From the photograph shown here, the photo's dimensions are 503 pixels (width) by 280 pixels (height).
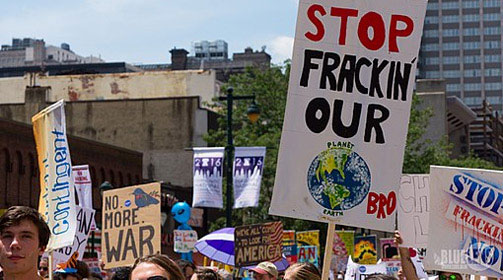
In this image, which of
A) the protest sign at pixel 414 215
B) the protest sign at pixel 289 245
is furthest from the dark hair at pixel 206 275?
the protest sign at pixel 289 245

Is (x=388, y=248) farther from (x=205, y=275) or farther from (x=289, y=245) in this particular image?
(x=205, y=275)

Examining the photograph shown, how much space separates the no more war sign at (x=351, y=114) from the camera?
793 centimetres

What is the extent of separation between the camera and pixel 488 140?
14012cm

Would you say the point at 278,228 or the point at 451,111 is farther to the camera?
the point at 451,111

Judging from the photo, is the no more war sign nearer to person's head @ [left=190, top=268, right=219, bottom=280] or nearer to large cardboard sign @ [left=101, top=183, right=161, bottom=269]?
person's head @ [left=190, top=268, right=219, bottom=280]

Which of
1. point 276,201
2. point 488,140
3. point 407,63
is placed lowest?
point 488,140

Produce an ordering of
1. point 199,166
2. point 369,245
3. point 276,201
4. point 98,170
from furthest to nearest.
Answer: point 98,170 → point 199,166 → point 369,245 → point 276,201

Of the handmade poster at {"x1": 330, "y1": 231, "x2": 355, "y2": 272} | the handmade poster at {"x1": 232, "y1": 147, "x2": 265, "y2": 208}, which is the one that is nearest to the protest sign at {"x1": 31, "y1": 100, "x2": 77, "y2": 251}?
the handmade poster at {"x1": 330, "y1": 231, "x2": 355, "y2": 272}

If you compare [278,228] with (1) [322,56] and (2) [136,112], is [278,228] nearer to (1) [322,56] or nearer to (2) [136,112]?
(1) [322,56]

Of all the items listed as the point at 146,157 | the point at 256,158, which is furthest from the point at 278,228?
the point at 146,157

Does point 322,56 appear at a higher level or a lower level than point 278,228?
higher

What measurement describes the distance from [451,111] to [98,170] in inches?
2101

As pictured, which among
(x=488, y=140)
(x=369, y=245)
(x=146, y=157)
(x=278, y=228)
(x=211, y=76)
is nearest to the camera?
(x=278, y=228)

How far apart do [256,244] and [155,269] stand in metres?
13.8
